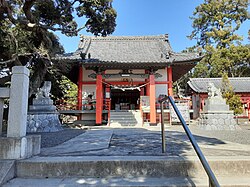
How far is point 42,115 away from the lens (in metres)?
7.08

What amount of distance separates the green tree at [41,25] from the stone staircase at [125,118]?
4.15 meters

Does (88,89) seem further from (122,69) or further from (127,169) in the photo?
(127,169)

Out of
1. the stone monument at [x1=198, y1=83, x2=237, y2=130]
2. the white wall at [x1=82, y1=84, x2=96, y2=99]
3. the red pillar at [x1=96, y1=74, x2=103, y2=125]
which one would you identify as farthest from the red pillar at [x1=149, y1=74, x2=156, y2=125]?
the white wall at [x1=82, y1=84, x2=96, y2=99]

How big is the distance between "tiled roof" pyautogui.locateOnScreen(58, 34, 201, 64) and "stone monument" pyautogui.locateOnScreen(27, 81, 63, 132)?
3.32 meters

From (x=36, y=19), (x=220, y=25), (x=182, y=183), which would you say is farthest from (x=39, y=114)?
(x=220, y=25)

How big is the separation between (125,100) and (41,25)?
10076 millimetres

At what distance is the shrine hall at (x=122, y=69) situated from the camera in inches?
383

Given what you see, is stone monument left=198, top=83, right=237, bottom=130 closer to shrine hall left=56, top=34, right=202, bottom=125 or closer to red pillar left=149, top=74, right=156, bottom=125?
red pillar left=149, top=74, right=156, bottom=125

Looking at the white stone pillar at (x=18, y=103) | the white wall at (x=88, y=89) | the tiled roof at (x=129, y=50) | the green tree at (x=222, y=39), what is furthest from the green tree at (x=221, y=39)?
the white stone pillar at (x=18, y=103)

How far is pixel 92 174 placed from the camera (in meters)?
2.15

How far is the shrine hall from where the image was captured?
9727mm

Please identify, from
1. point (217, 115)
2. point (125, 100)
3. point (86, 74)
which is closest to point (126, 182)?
point (217, 115)

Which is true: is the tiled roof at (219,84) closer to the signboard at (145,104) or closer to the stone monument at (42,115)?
the signboard at (145,104)

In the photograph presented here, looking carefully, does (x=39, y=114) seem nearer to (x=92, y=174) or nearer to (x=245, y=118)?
(x=92, y=174)
